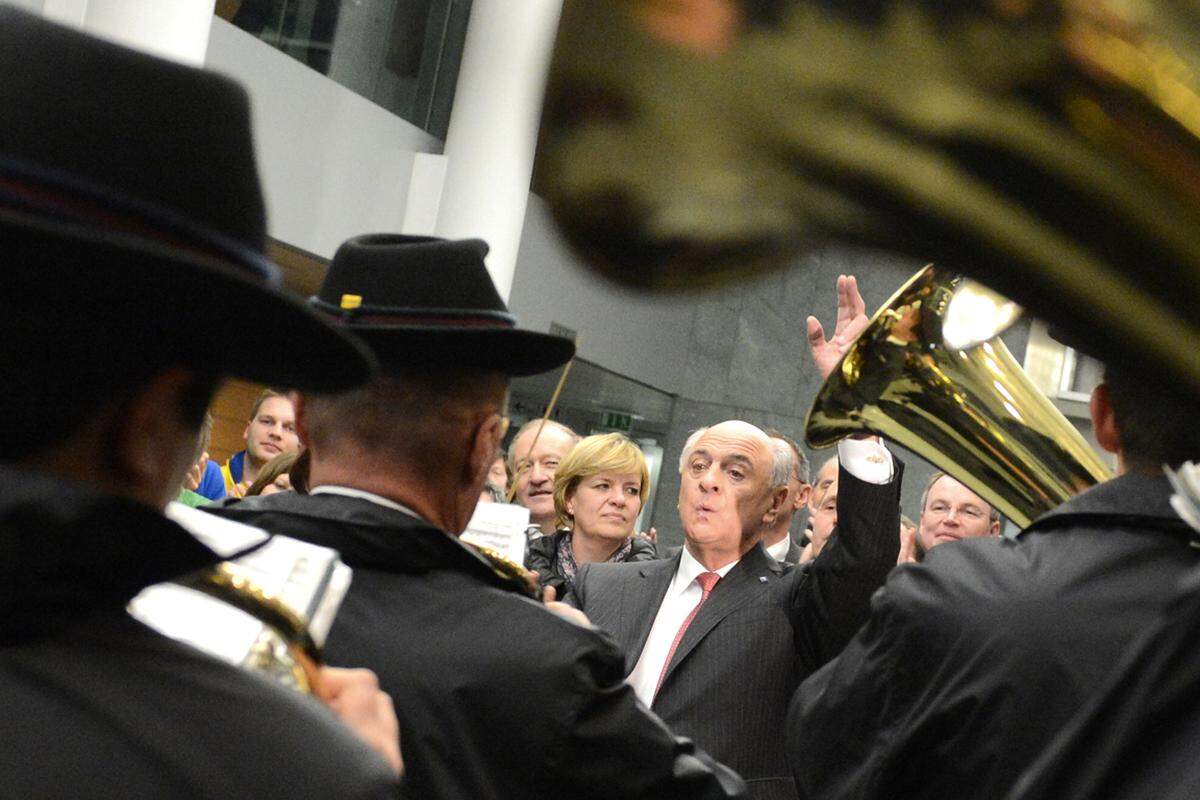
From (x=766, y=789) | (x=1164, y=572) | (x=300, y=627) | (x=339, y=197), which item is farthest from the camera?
(x=339, y=197)

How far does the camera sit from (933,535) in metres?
4.64

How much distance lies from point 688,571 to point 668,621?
0.42ft

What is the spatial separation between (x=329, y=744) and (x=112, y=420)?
24 cm

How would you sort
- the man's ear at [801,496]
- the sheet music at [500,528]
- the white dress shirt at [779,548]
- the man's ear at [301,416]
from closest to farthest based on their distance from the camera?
1. the man's ear at [301,416]
2. the sheet music at [500,528]
3. the man's ear at [801,496]
4. the white dress shirt at [779,548]

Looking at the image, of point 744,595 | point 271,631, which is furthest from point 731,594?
point 271,631

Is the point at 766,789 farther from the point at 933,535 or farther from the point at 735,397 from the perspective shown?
the point at 735,397

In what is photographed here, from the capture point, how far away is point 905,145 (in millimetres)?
668

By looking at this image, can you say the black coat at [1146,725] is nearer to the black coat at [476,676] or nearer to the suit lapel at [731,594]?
the black coat at [476,676]

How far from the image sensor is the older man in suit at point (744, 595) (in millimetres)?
2953

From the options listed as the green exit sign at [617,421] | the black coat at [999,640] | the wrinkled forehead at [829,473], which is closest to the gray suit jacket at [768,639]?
the black coat at [999,640]

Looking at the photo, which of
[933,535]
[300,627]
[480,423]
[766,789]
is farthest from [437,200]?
[300,627]

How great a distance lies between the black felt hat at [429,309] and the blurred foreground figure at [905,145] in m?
1.24

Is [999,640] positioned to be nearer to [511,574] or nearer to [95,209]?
[511,574]

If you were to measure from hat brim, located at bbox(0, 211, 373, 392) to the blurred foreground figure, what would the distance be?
312mm
